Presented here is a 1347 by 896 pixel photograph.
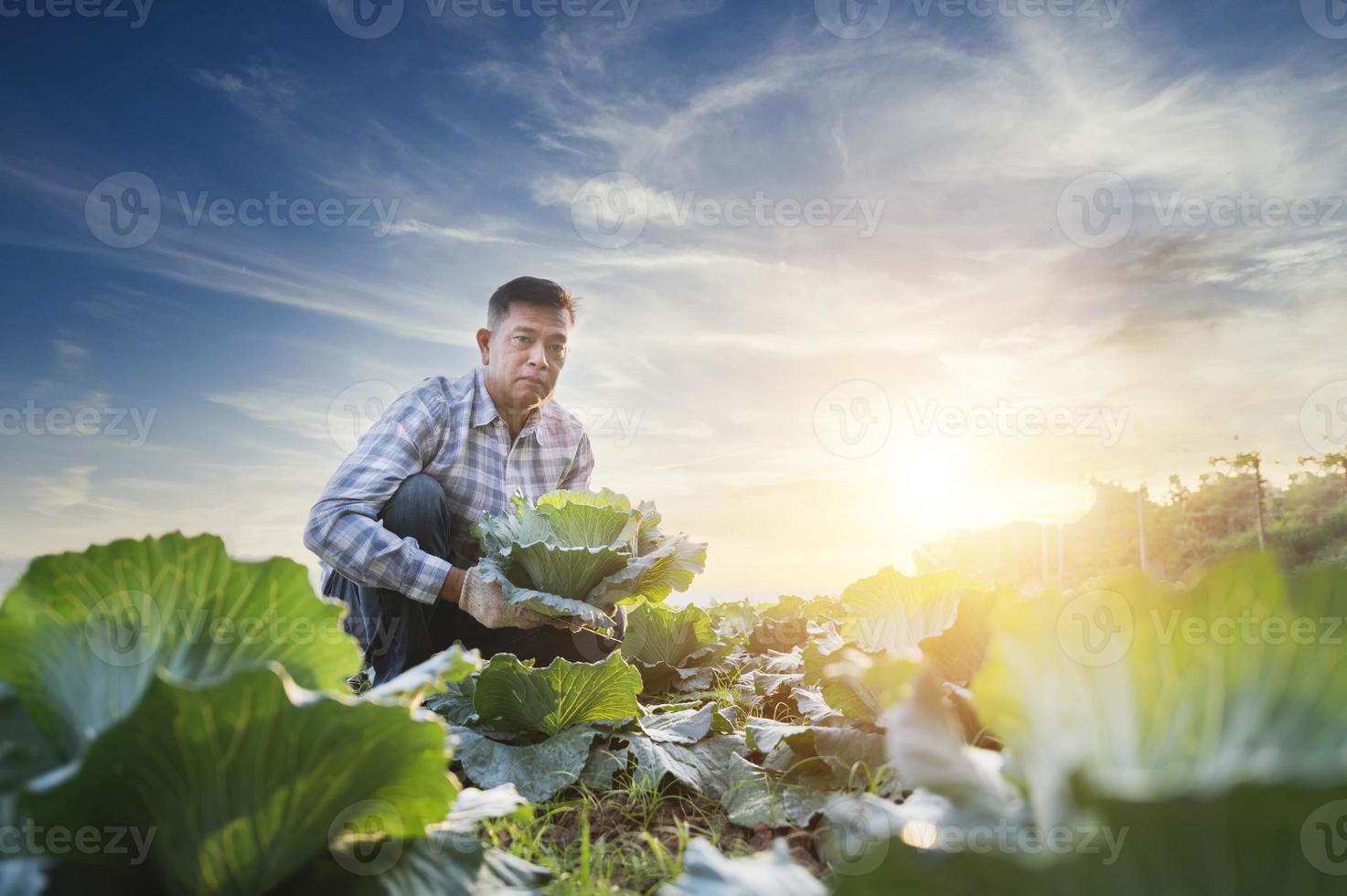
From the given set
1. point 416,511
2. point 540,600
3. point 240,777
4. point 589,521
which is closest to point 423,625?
point 416,511

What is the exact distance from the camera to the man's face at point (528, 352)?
475cm

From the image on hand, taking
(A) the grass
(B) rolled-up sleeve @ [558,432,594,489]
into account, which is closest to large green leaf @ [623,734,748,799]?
(A) the grass

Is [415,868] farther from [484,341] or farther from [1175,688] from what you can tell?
[484,341]

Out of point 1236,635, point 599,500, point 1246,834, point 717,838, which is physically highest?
point 599,500

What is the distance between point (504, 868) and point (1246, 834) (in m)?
Result: 1.14

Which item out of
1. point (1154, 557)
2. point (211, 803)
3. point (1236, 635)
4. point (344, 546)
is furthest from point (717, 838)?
point (1154, 557)

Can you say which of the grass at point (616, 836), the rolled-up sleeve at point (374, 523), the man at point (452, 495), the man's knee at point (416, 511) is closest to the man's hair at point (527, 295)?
the man at point (452, 495)

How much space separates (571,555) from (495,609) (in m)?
0.48

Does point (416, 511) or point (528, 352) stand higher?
point (528, 352)

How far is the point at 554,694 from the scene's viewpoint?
3000 millimetres

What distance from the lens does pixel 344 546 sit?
4.01 metres

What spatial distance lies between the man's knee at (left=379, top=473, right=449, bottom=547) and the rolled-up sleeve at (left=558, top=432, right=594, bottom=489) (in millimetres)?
1224

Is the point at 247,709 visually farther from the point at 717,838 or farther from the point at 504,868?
the point at 717,838

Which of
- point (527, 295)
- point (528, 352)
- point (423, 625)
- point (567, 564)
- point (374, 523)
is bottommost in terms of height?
point (423, 625)
